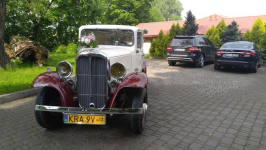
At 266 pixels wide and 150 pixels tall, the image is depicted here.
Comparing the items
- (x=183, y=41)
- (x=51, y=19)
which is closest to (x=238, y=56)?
(x=183, y=41)

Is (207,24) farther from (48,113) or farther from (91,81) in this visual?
(48,113)

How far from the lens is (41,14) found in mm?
13734

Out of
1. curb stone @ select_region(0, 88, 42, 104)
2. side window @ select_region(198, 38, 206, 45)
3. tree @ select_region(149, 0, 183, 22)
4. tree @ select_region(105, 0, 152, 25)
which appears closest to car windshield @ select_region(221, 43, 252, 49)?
side window @ select_region(198, 38, 206, 45)

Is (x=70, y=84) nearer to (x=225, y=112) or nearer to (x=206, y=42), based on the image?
(x=225, y=112)

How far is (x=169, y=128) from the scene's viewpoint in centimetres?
378

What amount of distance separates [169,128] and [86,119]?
5.22 ft

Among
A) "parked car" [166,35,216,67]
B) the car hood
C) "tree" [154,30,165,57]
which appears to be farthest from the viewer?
"tree" [154,30,165,57]

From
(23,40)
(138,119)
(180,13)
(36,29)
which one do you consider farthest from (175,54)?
(180,13)

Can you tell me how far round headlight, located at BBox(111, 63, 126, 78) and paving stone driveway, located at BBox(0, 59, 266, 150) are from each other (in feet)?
3.32

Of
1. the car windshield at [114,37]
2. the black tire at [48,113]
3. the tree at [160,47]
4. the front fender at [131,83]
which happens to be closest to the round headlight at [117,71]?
the front fender at [131,83]

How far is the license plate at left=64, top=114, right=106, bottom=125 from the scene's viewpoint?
10.2 ft

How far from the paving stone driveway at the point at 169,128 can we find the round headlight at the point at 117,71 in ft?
3.32

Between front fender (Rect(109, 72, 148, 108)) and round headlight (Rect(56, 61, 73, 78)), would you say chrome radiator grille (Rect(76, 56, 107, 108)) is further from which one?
round headlight (Rect(56, 61, 73, 78))

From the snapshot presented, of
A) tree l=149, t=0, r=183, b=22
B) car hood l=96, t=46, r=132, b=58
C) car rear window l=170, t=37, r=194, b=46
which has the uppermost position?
tree l=149, t=0, r=183, b=22
